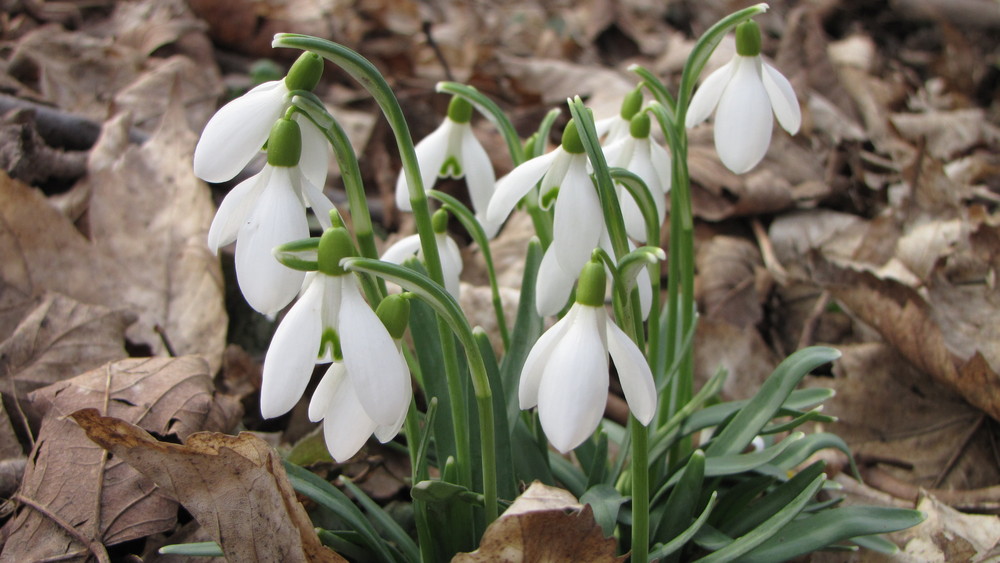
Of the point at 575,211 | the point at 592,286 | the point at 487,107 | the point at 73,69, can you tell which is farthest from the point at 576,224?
the point at 73,69

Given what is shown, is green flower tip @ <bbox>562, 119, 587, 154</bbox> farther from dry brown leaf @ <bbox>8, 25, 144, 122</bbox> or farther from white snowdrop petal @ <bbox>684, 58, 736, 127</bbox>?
dry brown leaf @ <bbox>8, 25, 144, 122</bbox>

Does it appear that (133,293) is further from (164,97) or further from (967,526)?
(967,526)

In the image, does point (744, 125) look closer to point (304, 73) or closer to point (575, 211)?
point (575, 211)

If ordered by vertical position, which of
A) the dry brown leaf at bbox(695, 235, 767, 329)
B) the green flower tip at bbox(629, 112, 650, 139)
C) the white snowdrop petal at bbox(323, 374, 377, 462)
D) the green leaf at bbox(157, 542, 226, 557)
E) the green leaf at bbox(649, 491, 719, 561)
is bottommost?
the dry brown leaf at bbox(695, 235, 767, 329)

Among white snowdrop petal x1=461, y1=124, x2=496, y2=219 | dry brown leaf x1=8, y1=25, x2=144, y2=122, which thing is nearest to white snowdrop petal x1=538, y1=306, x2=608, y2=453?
white snowdrop petal x1=461, y1=124, x2=496, y2=219

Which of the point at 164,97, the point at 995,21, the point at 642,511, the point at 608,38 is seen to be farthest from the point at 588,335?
the point at 995,21

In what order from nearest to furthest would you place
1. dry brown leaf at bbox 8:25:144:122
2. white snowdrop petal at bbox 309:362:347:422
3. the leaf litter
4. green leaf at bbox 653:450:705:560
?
1. white snowdrop petal at bbox 309:362:347:422
2. green leaf at bbox 653:450:705:560
3. the leaf litter
4. dry brown leaf at bbox 8:25:144:122

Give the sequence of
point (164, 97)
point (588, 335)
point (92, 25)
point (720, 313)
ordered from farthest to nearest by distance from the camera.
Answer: point (92, 25), point (164, 97), point (720, 313), point (588, 335)
